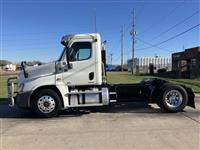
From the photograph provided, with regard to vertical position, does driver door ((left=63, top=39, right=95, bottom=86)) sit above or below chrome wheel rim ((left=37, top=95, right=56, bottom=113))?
above

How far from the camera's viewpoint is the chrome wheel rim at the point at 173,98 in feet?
39.4

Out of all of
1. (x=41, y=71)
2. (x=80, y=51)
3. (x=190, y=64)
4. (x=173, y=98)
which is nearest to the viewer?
(x=41, y=71)

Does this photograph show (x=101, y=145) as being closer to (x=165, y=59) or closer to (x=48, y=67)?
(x=48, y=67)

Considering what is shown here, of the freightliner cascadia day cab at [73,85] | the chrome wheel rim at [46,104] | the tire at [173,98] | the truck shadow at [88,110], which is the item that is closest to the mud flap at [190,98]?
the freightliner cascadia day cab at [73,85]

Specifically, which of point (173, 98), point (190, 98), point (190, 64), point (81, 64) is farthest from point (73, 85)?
point (190, 64)

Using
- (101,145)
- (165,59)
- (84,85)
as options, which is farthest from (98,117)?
(165,59)

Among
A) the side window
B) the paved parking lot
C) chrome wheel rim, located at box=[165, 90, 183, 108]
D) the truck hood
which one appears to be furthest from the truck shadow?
the side window

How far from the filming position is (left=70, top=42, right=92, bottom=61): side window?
1167cm

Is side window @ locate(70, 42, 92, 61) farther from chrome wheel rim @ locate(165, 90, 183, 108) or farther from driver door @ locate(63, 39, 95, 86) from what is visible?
chrome wheel rim @ locate(165, 90, 183, 108)

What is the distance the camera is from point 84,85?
38.8ft

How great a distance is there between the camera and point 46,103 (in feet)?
37.3

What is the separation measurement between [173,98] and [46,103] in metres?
4.19

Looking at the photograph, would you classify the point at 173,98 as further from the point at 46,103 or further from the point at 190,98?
the point at 46,103

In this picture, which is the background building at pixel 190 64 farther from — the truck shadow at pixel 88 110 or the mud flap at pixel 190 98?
the mud flap at pixel 190 98
